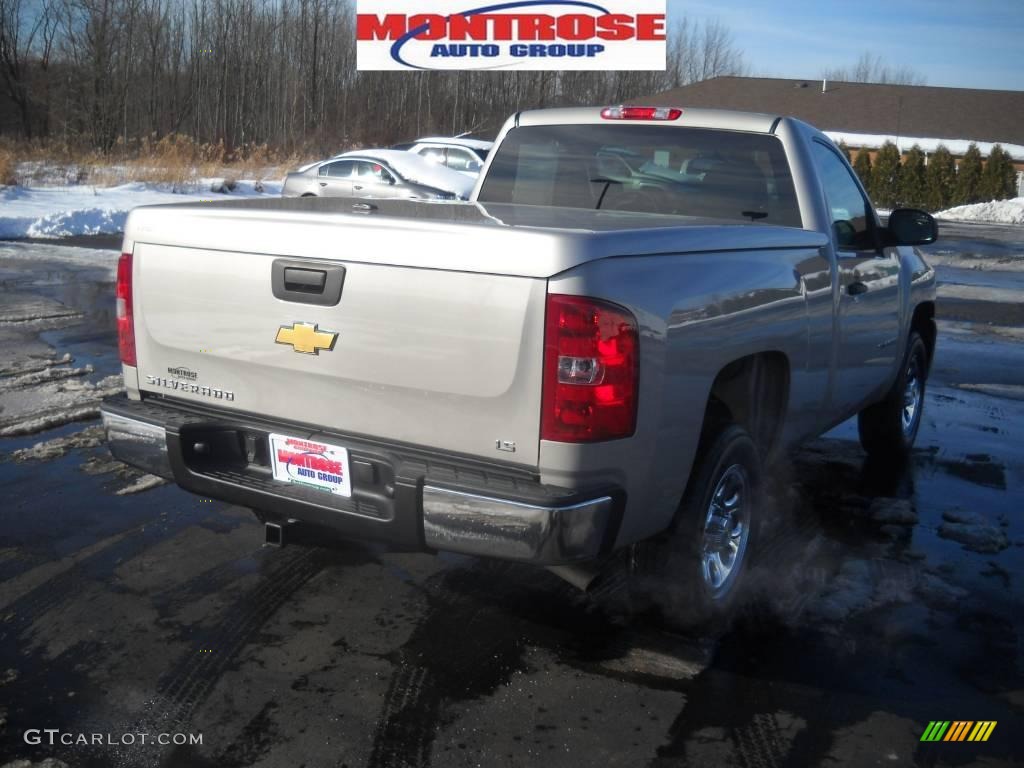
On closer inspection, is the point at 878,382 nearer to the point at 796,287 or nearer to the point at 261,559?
the point at 796,287

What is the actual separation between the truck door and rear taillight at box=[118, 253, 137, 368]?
9.84 ft

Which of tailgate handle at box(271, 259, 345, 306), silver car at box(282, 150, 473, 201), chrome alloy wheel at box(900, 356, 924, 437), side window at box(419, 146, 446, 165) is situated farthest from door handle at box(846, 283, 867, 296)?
side window at box(419, 146, 446, 165)

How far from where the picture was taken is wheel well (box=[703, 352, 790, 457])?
→ 374cm

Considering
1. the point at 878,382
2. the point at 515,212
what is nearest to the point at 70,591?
the point at 515,212

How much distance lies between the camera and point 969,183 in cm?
4172

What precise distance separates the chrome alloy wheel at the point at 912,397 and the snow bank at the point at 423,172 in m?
13.6

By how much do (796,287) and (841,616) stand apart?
1307mm

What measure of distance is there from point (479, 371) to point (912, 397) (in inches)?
178

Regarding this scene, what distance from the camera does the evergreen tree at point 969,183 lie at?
1641 inches

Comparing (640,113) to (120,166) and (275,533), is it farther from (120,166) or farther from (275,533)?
(120,166)

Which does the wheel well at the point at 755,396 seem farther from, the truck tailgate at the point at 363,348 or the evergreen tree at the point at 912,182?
the evergreen tree at the point at 912,182

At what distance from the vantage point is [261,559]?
437cm

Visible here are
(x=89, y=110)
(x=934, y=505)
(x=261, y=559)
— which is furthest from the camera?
(x=89, y=110)

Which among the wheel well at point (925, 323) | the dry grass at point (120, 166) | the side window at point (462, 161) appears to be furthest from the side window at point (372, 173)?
the wheel well at point (925, 323)
